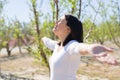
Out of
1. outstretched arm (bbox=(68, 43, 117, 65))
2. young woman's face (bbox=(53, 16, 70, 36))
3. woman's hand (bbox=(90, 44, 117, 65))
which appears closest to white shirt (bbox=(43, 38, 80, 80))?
young woman's face (bbox=(53, 16, 70, 36))

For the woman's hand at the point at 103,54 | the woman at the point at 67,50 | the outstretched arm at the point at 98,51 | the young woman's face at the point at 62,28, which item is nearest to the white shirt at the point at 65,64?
the woman at the point at 67,50

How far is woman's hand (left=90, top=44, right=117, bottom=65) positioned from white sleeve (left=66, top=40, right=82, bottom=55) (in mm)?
251

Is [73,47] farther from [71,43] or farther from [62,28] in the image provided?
[62,28]

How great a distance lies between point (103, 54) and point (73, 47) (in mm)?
495

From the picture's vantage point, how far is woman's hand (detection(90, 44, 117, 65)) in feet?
5.17

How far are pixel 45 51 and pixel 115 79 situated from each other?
457 cm

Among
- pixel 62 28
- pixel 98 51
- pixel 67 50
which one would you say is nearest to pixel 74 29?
pixel 62 28

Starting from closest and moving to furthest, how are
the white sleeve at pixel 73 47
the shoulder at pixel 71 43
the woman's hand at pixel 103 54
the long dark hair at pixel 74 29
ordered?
1. the woman's hand at pixel 103 54
2. the white sleeve at pixel 73 47
3. the shoulder at pixel 71 43
4. the long dark hair at pixel 74 29

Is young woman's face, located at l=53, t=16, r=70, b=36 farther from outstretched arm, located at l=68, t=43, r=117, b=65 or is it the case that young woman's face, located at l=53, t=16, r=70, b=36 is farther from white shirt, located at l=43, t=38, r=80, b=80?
outstretched arm, located at l=68, t=43, r=117, b=65

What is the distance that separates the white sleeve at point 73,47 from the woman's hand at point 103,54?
0.25 metres

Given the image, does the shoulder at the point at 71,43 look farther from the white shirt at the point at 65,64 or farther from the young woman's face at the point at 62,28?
the young woman's face at the point at 62,28

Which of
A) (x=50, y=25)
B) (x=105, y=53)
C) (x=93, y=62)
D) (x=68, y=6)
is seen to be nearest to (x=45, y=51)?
(x=50, y=25)

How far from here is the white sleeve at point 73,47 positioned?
197 centimetres

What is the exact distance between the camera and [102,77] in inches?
451
